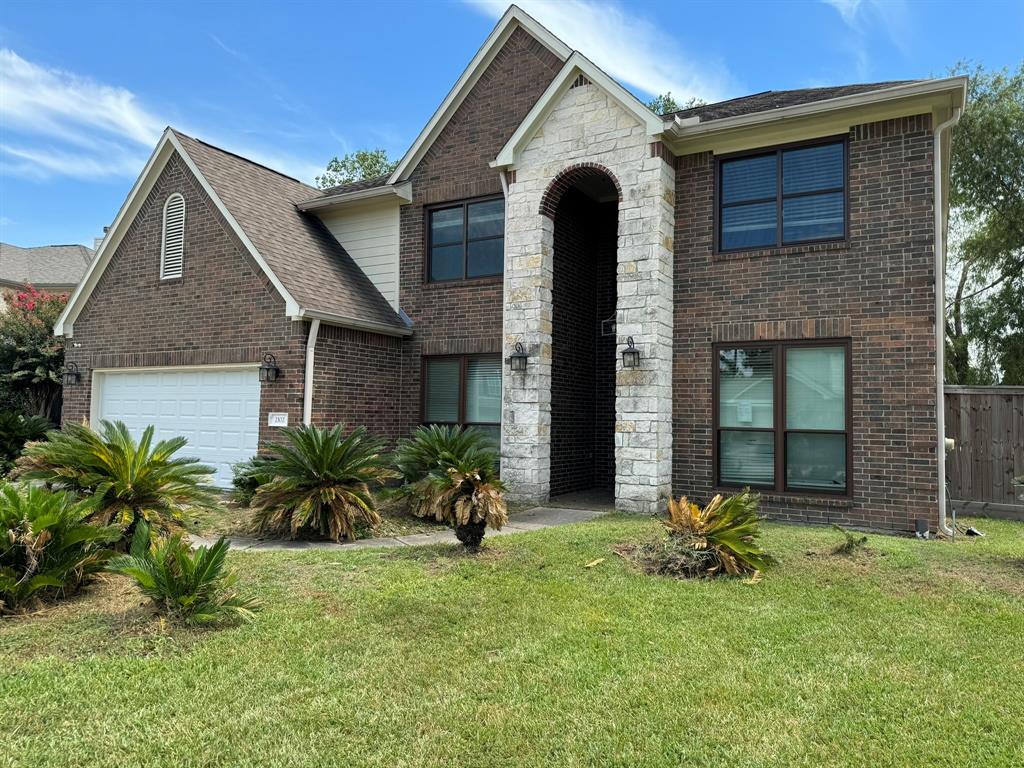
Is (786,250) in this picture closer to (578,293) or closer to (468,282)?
(578,293)

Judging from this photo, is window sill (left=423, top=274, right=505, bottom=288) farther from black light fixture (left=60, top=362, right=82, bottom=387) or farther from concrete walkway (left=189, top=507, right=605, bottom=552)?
black light fixture (left=60, top=362, right=82, bottom=387)

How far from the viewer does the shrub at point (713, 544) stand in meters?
A: 6.33

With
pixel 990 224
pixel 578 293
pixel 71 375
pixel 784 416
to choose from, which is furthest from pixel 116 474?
pixel 990 224

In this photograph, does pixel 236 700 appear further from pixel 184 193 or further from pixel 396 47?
pixel 396 47

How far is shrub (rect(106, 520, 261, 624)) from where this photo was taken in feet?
15.7

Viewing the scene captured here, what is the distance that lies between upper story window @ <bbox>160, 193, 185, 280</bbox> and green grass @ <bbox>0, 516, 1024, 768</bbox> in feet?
28.6

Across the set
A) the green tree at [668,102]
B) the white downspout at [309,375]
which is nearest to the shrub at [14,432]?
the white downspout at [309,375]

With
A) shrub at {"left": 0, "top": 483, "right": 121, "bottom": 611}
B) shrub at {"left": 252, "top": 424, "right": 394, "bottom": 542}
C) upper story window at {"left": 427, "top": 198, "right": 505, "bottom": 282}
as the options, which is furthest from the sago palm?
upper story window at {"left": 427, "top": 198, "right": 505, "bottom": 282}

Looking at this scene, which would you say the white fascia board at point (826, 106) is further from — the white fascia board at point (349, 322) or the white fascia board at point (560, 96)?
the white fascia board at point (349, 322)

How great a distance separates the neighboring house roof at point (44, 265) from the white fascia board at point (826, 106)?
97.7 feet

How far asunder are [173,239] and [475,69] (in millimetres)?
6481

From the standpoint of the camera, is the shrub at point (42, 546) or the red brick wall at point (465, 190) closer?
the shrub at point (42, 546)

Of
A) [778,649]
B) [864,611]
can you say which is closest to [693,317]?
[864,611]

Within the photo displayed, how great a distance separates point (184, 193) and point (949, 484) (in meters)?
14.3
